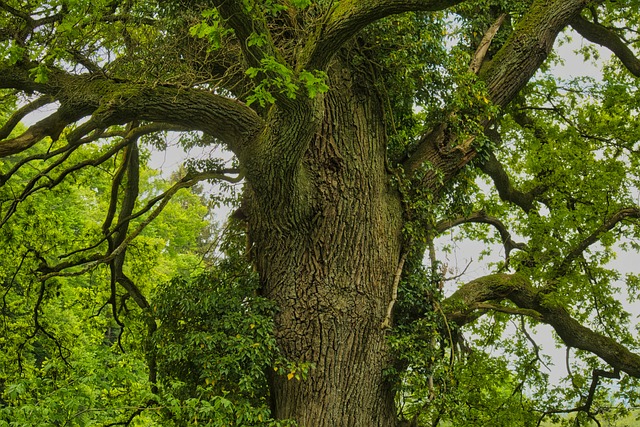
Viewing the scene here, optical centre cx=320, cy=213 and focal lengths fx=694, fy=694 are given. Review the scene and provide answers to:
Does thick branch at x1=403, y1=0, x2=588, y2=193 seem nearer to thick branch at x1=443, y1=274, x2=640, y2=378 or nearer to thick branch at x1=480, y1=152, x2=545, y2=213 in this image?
thick branch at x1=443, y1=274, x2=640, y2=378

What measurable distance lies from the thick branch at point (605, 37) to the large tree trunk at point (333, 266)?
497cm

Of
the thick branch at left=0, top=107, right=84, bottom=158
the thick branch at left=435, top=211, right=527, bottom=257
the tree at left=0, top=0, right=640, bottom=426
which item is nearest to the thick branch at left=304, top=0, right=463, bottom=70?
the tree at left=0, top=0, right=640, bottom=426

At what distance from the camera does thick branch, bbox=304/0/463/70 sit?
221 inches

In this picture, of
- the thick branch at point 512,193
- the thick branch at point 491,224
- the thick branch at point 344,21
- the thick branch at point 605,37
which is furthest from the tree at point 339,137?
the thick branch at point 512,193

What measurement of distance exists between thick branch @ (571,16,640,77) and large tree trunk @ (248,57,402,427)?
16.3ft

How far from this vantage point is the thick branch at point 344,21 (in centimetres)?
562

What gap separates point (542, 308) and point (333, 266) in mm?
3503

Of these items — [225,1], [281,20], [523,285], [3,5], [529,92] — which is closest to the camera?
[225,1]

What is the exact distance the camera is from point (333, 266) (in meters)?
7.29

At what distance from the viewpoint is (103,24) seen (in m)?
7.53

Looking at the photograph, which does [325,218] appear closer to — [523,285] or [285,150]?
[285,150]

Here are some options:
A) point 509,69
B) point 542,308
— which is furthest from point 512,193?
point 509,69

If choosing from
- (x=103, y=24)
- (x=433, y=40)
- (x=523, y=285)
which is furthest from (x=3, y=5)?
(x=523, y=285)

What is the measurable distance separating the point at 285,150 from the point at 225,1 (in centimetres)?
182
